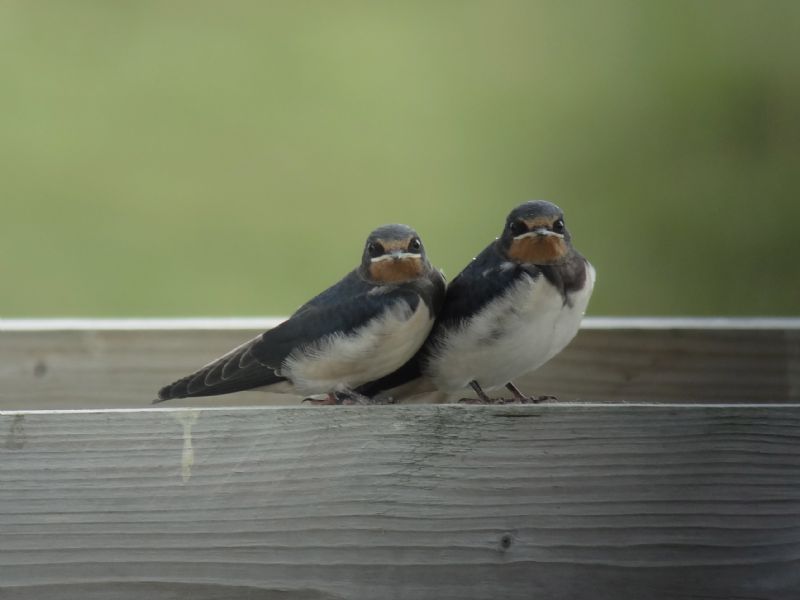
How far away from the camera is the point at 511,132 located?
9047 mm

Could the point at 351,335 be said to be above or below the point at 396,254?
below

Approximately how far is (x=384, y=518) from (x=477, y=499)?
0.52 feet

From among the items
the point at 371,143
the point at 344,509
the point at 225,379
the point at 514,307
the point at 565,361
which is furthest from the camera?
the point at 371,143

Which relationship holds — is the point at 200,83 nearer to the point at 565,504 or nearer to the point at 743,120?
the point at 743,120

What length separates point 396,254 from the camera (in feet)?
9.89

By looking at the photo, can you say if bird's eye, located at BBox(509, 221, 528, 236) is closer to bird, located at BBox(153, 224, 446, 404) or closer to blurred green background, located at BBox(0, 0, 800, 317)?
bird, located at BBox(153, 224, 446, 404)

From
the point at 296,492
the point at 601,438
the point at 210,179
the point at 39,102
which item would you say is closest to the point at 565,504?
the point at 601,438

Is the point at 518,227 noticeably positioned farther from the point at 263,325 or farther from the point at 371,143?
the point at 371,143

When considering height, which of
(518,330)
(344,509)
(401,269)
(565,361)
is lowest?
(565,361)

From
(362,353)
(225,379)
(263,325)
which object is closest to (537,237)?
(362,353)

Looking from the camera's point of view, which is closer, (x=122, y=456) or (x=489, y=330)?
(x=122, y=456)

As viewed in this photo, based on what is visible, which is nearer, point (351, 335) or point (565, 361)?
point (351, 335)

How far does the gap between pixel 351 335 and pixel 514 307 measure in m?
0.35

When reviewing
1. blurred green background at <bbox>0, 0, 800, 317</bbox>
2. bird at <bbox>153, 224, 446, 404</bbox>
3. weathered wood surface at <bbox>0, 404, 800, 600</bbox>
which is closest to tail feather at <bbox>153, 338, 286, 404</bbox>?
bird at <bbox>153, 224, 446, 404</bbox>
